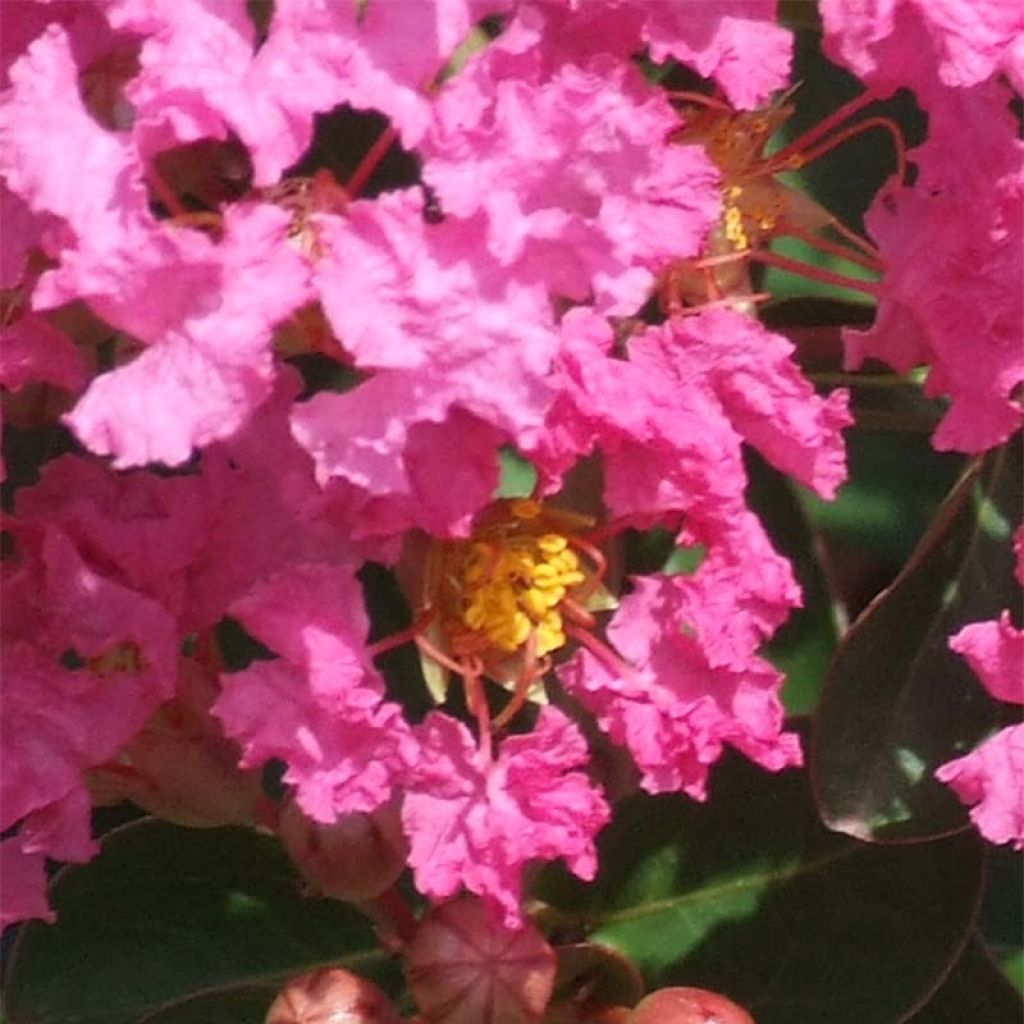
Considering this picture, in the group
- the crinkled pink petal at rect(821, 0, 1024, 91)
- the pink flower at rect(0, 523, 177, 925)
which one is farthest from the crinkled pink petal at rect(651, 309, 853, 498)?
the pink flower at rect(0, 523, 177, 925)

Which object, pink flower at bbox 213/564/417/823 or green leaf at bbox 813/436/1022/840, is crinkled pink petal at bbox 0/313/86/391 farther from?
green leaf at bbox 813/436/1022/840

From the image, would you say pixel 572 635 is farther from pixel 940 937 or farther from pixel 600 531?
pixel 940 937

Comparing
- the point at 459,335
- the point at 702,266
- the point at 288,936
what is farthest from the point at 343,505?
the point at 288,936

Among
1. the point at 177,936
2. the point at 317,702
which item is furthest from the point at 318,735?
the point at 177,936

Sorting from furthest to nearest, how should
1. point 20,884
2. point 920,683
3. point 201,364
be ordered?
point 920,683, point 20,884, point 201,364

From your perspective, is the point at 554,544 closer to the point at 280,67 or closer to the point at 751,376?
the point at 751,376
